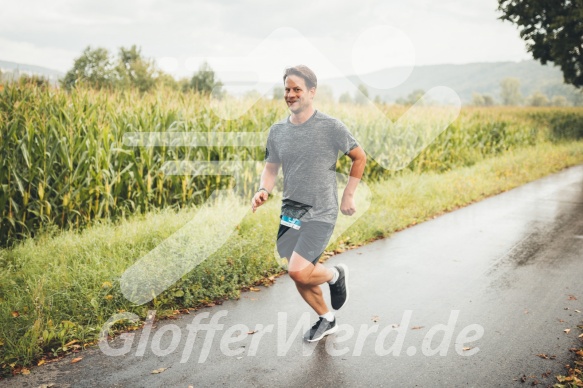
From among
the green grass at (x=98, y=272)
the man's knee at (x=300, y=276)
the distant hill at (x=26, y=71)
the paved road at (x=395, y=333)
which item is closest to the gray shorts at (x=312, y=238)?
the man's knee at (x=300, y=276)

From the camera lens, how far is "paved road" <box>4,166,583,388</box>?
137 inches

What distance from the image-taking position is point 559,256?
21.4ft

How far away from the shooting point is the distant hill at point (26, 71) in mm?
7694

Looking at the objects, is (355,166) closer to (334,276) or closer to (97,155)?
(334,276)

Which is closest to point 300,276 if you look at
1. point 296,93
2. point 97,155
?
point 296,93

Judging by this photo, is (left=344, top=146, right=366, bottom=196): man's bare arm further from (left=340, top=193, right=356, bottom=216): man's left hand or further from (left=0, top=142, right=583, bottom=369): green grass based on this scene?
(left=0, top=142, right=583, bottom=369): green grass

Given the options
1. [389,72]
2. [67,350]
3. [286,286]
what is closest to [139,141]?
[286,286]

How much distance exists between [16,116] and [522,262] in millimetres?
7195

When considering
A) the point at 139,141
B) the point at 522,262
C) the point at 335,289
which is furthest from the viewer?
the point at 139,141

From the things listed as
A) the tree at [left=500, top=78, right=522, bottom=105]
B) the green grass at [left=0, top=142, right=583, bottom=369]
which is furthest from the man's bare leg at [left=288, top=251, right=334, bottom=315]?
the tree at [left=500, top=78, right=522, bottom=105]

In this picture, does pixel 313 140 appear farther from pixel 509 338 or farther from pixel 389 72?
pixel 389 72

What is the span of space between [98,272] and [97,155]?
2904mm

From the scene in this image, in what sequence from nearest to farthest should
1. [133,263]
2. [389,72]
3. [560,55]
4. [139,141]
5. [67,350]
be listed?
[67,350] < [133,263] < [139,141] < [389,72] < [560,55]

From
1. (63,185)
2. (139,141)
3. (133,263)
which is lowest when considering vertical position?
(133,263)
